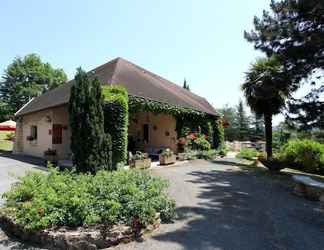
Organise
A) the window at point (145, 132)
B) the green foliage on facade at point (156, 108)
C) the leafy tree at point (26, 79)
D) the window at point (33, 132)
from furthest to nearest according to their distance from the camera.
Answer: the leafy tree at point (26, 79), the window at point (145, 132), the window at point (33, 132), the green foliage on facade at point (156, 108)

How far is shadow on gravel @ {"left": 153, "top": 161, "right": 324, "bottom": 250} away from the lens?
4.02 meters

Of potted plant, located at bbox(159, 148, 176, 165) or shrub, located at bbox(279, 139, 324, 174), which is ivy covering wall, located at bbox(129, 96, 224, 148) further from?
shrub, located at bbox(279, 139, 324, 174)

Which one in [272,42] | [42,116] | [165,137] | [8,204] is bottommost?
[8,204]

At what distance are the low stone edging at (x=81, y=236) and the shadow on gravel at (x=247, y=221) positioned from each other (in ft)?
1.99

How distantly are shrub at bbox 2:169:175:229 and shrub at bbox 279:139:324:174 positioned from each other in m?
10.7

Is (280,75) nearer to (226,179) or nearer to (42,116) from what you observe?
(226,179)

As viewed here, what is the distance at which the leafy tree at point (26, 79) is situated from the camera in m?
41.6

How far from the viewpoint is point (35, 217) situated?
13.1 ft

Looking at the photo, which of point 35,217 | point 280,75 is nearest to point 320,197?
point 280,75

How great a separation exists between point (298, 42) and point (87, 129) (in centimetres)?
975

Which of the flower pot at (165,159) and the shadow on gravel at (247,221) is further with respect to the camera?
the flower pot at (165,159)

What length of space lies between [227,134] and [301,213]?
43.8 metres

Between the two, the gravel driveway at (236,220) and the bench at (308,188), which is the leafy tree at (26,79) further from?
the bench at (308,188)

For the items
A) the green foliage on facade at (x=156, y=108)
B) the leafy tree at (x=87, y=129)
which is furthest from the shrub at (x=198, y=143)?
the leafy tree at (x=87, y=129)
